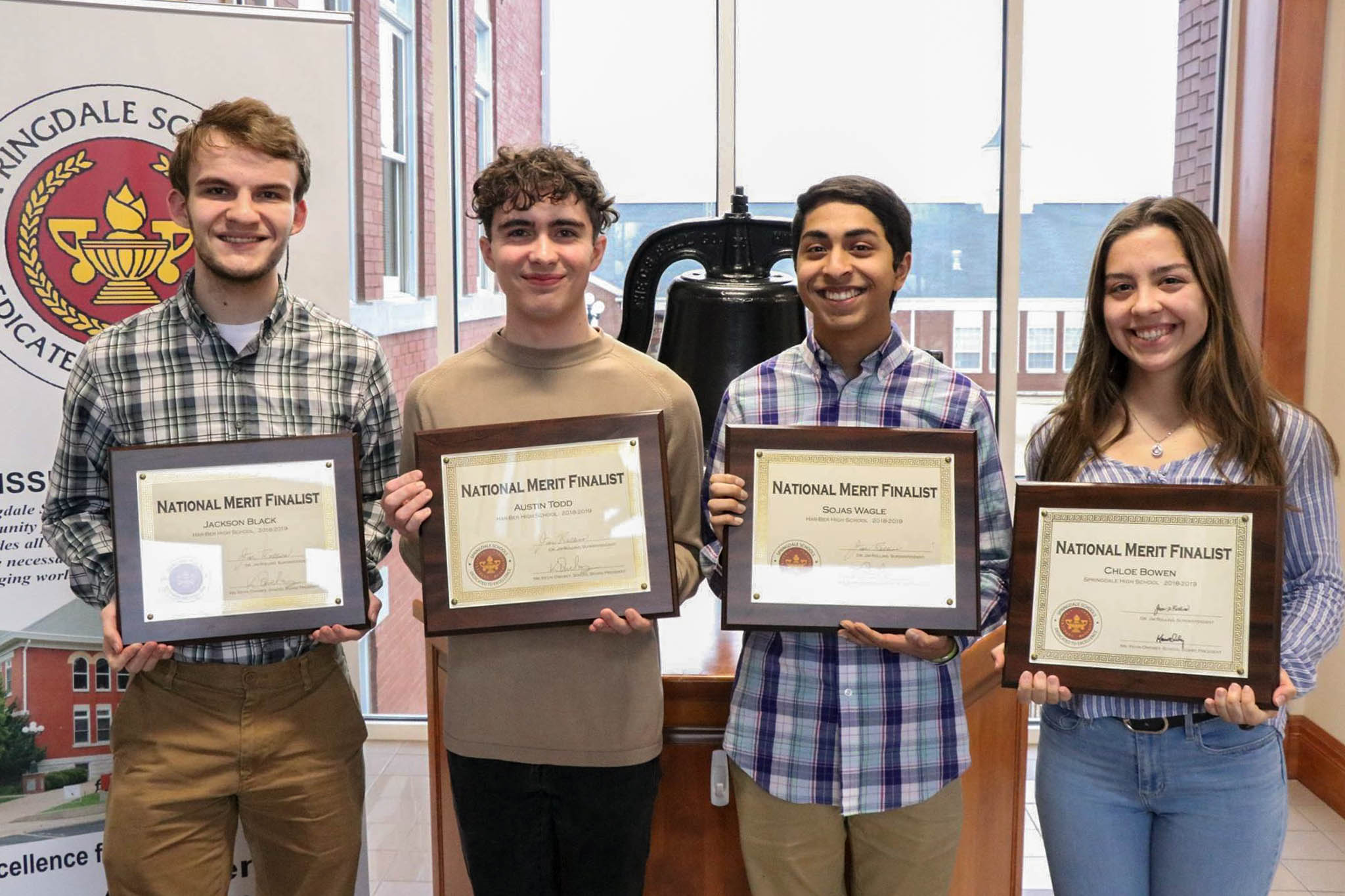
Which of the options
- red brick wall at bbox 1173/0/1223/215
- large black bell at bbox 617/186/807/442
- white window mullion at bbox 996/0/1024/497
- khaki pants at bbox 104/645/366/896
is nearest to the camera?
khaki pants at bbox 104/645/366/896

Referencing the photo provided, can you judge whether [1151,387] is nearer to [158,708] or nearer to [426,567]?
[426,567]

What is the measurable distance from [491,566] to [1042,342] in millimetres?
3522

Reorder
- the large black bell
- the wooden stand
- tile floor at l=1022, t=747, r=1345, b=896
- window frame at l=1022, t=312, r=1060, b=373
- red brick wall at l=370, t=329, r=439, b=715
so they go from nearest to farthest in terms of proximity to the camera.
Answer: the wooden stand, the large black bell, tile floor at l=1022, t=747, r=1345, b=896, window frame at l=1022, t=312, r=1060, b=373, red brick wall at l=370, t=329, r=439, b=715

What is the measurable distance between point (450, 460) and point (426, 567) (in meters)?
0.18

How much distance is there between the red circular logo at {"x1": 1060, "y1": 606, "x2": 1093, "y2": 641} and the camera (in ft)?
5.45

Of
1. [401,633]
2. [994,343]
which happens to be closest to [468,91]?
[994,343]

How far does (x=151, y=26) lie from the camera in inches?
97.2

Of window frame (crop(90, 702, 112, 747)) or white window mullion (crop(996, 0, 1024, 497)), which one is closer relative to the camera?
window frame (crop(90, 702, 112, 747))

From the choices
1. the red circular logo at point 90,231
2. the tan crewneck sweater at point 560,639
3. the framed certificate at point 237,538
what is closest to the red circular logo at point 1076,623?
the tan crewneck sweater at point 560,639

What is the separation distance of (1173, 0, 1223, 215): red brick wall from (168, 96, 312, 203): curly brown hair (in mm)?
3694

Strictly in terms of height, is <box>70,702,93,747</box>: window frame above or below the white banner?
below

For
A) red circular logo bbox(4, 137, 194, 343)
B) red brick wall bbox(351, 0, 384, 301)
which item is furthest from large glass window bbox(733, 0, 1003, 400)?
red circular logo bbox(4, 137, 194, 343)

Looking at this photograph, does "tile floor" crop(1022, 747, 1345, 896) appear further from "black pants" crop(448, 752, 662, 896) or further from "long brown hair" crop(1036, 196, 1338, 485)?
"black pants" crop(448, 752, 662, 896)

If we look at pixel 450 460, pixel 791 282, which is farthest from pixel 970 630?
pixel 791 282
